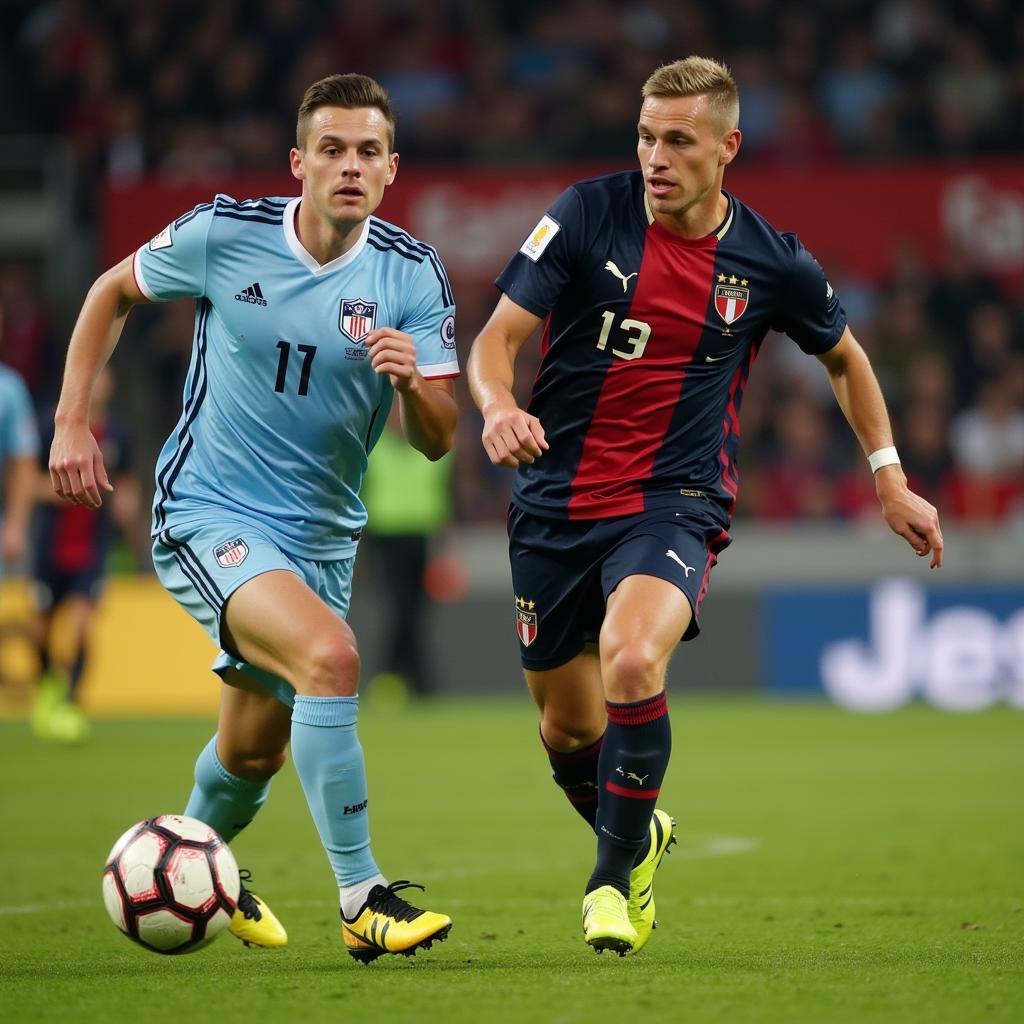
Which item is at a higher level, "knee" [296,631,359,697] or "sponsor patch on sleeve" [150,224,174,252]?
"sponsor patch on sleeve" [150,224,174,252]

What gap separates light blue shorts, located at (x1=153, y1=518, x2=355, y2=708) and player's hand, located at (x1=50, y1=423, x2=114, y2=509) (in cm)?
26

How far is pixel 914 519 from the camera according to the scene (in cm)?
533

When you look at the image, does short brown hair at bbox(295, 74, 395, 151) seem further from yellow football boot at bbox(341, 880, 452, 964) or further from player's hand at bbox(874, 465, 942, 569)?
yellow football boot at bbox(341, 880, 452, 964)

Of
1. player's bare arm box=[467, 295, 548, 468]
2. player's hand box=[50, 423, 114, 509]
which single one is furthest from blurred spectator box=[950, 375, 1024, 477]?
player's hand box=[50, 423, 114, 509]

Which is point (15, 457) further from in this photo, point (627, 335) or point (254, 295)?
point (627, 335)

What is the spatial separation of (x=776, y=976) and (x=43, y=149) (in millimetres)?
15527

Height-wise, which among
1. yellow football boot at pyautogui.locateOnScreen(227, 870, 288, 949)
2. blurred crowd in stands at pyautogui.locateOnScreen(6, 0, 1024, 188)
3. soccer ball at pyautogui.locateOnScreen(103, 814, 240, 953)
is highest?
blurred crowd in stands at pyautogui.locateOnScreen(6, 0, 1024, 188)

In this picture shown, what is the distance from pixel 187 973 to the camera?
4801 mm

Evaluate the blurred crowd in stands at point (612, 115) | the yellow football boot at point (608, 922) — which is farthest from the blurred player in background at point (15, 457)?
the blurred crowd in stands at point (612, 115)

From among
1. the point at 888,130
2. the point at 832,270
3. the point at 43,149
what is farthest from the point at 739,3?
the point at 43,149

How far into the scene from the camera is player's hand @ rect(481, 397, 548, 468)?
15.5 ft

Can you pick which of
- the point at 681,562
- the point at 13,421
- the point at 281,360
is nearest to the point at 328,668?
the point at 281,360

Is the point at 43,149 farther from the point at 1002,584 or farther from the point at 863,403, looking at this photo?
the point at 863,403

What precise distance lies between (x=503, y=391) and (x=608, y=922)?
1404 millimetres
